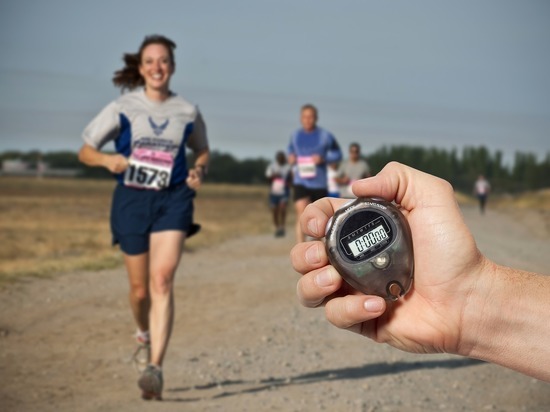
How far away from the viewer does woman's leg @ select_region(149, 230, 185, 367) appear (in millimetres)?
6871

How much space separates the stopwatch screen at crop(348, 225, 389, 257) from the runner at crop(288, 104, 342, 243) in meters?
10.8


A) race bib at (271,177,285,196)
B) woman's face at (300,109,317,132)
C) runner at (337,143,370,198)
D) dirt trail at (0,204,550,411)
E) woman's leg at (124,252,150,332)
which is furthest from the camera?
race bib at (271,177,285,196)

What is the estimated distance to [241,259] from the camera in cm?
1659

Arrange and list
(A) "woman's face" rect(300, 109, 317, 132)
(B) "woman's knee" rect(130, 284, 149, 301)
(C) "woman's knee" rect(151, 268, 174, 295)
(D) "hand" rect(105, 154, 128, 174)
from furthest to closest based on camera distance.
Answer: (A) "woman's face" rect(300, 109, 317, 132), (B) "woman's knee" rect(130, 284, 149, 301), (D) "hand" rect(105, 154, 128, 174), (C) "woman's knee" rect(151, 268, 174, 295)

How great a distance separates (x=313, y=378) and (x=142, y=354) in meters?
1.32

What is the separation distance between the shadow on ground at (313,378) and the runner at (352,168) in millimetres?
8876

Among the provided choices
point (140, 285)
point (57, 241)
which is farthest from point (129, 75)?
point (57, 241)

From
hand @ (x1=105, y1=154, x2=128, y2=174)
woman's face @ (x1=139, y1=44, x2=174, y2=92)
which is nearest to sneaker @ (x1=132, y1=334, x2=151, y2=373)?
hand @ (x1=105, y1=154, x2=128, y2=174)

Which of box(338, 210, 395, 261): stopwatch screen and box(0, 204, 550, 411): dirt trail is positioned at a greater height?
box(338, 210, 395, 261): stopwatch screen

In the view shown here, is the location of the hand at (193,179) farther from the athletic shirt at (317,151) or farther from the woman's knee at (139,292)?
the athletic shirt at (317,151)

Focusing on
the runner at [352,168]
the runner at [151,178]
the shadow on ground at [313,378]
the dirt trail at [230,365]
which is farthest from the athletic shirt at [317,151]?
the runner at [151,178]

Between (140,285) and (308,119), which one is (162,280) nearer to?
(140,285)

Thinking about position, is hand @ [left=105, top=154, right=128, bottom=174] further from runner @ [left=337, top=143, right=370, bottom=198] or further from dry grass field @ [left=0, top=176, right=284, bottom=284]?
runner @ [left=337, top=143, right=370, bottom=198]

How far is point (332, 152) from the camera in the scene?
13.8 m
